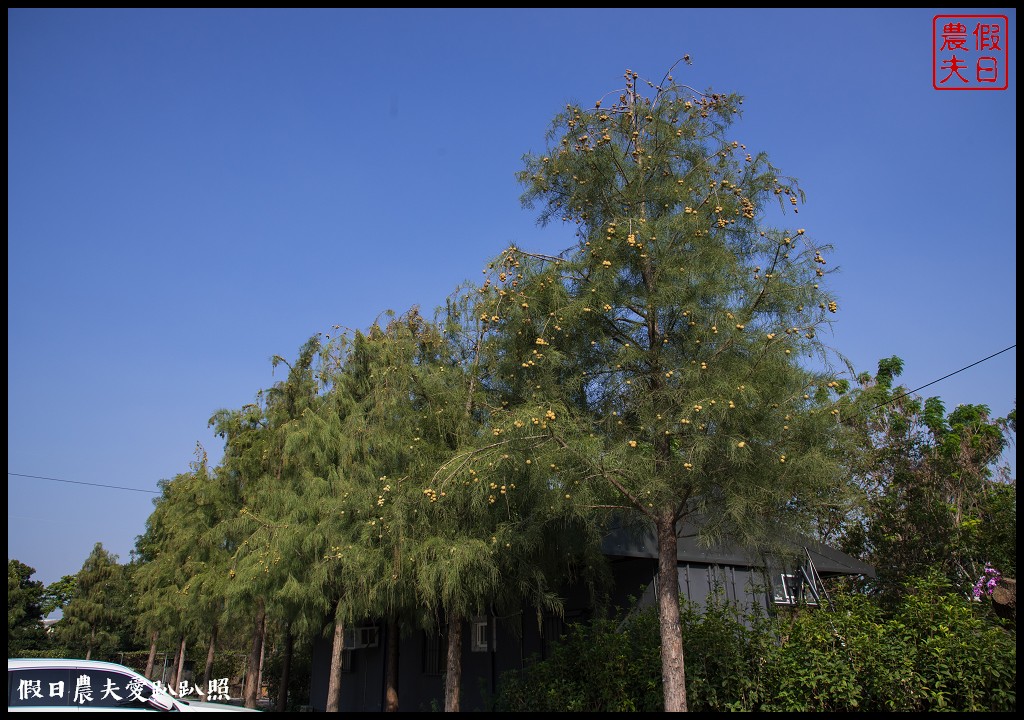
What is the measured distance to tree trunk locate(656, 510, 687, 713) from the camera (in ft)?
22.4

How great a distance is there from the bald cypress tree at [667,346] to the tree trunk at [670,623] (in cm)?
2

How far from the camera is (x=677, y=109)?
329 inches

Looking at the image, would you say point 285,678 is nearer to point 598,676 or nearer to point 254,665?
point 254,665

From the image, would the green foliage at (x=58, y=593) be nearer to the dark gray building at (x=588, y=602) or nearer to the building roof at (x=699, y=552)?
the dark gray building at (x=588, y=602)

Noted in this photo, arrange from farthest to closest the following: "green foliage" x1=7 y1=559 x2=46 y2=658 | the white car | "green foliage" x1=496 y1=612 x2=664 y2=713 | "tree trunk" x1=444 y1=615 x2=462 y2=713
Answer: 1. "green foliage" x1=7 y1=559 x2=46 y2=658
2. "tree trunk" x1=444 y1=615 x2=462 y2=713
3. "green foliage" x1=496 y1=612 x2=664 y2=713
4. the white car

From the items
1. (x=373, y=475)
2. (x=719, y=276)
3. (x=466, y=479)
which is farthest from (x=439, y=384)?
(x=719, y=276)

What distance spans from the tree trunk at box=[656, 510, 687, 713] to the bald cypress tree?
16 mm

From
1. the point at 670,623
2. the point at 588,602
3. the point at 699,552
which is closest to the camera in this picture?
the point at 670,623

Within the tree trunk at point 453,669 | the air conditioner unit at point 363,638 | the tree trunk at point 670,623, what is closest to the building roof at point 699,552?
the tree trunk at point 670,623

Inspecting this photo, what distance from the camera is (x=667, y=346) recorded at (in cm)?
765

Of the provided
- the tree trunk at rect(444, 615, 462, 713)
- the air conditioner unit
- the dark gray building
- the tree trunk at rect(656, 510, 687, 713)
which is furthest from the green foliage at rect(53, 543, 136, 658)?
Answer: the tree trunk at rect(656, 510, 687, 713)

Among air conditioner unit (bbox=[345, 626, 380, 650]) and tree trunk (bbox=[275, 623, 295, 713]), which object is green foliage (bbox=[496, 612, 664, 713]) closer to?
air conditioner unit (bbox=[345, 626, 380, 650])

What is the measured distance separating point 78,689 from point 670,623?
668 centimetres

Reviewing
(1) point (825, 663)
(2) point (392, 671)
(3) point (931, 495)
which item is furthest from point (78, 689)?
(3) point (931, 495)
